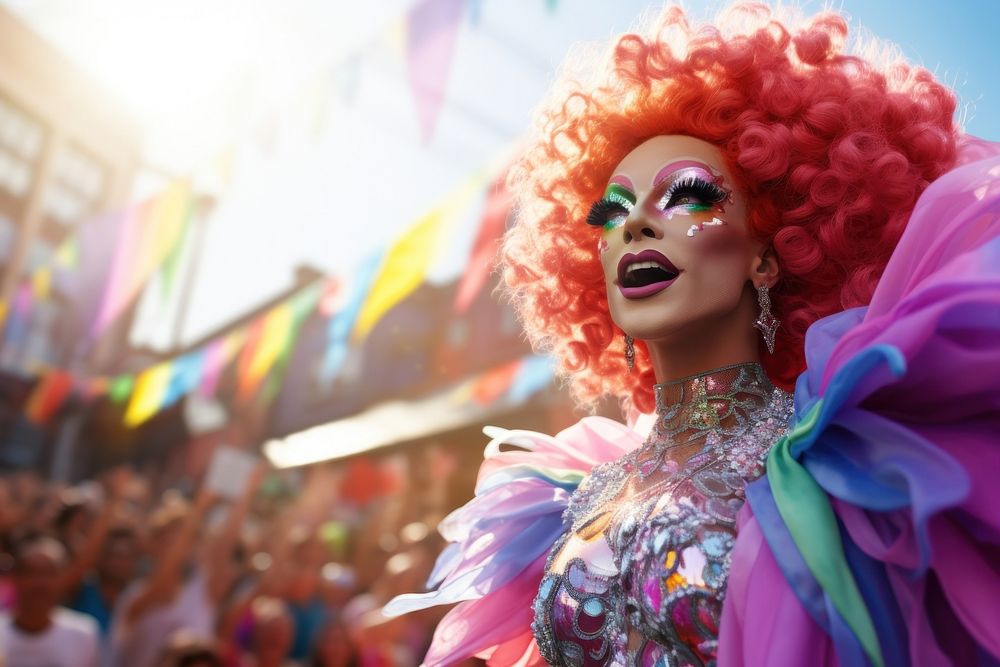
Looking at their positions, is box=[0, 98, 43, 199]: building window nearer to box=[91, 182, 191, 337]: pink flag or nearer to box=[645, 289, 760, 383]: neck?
box=[91, 182, 191, 337]: pink flag

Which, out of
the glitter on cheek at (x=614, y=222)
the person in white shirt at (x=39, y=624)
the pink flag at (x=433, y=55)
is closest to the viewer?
the glitter on cheek at (x=614, y=222)

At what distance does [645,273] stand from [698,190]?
0.21 meters

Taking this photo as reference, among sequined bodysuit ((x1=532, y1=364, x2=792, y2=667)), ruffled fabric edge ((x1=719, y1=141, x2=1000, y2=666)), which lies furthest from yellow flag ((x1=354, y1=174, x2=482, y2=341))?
ruffled fabric edge ((x1=719, y1=141, x2=1000, y2=666))

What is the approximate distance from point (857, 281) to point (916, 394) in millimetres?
506

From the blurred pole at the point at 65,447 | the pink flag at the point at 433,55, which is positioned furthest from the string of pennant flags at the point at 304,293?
the blurred pole at the point at 65,447

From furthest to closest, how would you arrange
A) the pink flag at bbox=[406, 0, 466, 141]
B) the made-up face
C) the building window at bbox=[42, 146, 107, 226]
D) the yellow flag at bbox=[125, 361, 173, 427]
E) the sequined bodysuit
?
the building window at bbox=[42, 146, 107, 226]
the yellow flag at bbox=[125, 361, 173, 427]
the pink flag at bbox=[406, 0, 466, 141]
the made-up face
the sequined bodysuit

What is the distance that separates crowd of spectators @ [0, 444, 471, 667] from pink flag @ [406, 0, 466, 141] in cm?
267

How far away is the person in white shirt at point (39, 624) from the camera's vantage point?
140 inches

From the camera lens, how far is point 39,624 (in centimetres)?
361

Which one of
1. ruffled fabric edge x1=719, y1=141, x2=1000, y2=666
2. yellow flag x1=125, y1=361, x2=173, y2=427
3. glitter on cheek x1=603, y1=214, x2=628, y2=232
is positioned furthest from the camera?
yellow flag x1=125, y1=361, x2=173, y2=427

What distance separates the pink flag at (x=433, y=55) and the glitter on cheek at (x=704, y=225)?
426 centimetres

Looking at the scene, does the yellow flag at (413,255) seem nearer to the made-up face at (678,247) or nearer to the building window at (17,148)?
the made-up face at (678,247)

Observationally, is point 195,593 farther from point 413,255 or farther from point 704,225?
point 704,225

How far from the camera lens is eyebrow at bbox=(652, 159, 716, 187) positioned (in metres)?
1.77
